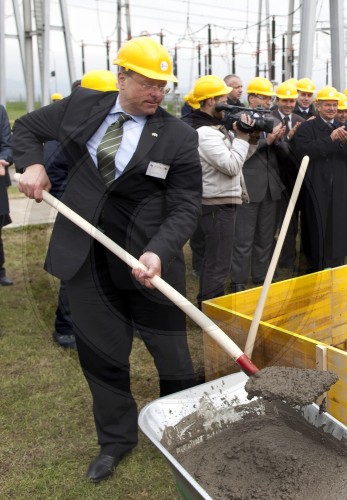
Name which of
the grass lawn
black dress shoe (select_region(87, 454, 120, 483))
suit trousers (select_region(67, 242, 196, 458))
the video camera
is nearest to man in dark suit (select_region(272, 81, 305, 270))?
the video camera

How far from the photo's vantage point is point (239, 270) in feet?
12.3

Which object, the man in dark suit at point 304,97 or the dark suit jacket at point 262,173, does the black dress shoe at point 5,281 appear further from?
the man in dark suit at point 304,97

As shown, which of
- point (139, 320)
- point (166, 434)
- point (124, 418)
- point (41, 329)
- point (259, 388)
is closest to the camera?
point (259, 388)

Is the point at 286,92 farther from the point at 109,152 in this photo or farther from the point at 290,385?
the point at 290,385

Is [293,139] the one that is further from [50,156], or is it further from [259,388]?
[259,388]

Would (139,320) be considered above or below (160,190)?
below

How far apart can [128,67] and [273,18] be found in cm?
2764

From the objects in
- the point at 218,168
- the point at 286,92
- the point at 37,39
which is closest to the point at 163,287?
the point at 218,168

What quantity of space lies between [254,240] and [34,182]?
1800mm

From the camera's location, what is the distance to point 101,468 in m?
2.50

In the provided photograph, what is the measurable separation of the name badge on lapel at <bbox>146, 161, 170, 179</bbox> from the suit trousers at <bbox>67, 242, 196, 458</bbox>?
39 centimetres

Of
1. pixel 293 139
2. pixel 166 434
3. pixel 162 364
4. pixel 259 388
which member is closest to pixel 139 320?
pixel 162 364

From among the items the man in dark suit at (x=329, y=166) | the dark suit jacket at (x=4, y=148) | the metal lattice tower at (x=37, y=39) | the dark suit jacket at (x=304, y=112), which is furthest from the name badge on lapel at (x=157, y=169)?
the metal lattice tower at (x=37, y=39)

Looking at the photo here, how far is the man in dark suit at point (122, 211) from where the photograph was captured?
A: 6.46ft
